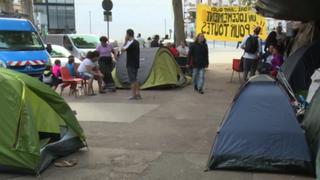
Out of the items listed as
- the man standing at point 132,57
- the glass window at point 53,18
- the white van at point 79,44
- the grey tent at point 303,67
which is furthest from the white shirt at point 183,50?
the glass window at point 53,18

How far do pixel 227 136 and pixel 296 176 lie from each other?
0.98 metres

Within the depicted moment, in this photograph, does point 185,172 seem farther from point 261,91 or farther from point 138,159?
point 261,91

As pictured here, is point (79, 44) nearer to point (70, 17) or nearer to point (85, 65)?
point (85, 65)

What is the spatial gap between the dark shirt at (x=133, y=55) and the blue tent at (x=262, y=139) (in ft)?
22.9

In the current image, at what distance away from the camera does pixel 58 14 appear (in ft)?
191

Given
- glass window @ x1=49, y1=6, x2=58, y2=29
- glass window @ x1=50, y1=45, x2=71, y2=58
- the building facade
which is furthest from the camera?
glass window @ x1=49, y1=6, x2=58, y2=29

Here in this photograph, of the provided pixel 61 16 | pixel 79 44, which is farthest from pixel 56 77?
pixel 61 16

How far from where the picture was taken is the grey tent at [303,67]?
39.1ft

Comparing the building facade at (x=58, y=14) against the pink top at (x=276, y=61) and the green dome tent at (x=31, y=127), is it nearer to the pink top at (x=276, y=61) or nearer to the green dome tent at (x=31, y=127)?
the pink top at (x=276, y=61)

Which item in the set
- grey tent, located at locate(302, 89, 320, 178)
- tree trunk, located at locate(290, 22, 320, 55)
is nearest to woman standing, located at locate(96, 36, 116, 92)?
tree trunk, located at locate(290, 22, 320, 55)

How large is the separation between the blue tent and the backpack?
362 inches

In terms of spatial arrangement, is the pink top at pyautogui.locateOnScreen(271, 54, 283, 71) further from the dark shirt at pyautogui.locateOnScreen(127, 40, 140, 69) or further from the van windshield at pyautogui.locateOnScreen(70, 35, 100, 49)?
the van windshield at pyautogui.locateOnScreen(70, 35, 100, 49)

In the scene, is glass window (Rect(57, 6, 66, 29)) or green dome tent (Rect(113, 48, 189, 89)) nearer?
green dome tent (Rect(113, 48, 189, 89))

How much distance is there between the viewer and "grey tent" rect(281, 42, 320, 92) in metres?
11.9
